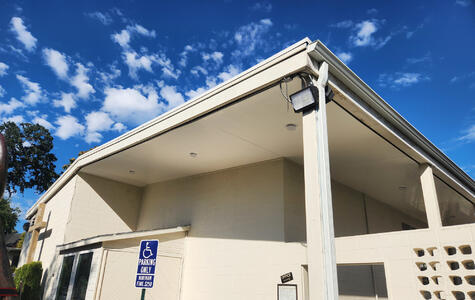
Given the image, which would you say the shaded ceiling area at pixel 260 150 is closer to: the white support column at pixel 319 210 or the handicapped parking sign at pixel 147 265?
the white support column at pixel 319 210

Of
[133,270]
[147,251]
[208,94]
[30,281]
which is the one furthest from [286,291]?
[30,281]

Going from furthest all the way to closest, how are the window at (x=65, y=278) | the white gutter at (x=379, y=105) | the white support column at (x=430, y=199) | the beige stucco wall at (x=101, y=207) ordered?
the beige stucco wall at (x=101, y=207), the window at (x=65, y=278), the white support column at (x=430, y=199), the white gutter at (x=379, y=105)

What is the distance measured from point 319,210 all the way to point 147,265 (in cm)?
249

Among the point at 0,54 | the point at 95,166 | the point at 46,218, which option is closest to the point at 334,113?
the point at 95,166

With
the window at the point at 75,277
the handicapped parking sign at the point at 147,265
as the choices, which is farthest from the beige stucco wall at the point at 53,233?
the handicapped parking sign at the point at 147,265

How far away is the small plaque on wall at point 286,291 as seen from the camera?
668cm

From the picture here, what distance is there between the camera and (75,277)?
7.84 meters

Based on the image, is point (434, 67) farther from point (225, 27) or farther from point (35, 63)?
point (35, 63)

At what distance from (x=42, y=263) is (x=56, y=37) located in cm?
975

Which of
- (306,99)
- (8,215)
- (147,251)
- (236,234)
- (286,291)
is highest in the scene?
(8,215)

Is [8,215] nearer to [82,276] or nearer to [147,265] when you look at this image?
Answer: [82,276]

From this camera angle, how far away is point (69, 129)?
46594 millimetres

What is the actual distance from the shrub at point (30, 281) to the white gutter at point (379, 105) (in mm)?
9794

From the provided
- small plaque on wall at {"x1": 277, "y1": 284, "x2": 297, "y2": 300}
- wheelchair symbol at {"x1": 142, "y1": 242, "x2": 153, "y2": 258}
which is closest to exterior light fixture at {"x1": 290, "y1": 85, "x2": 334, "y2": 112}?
wheelchair symbol at {"x1": 142, "y1": 242, "x2": 153, "y2": 258}
